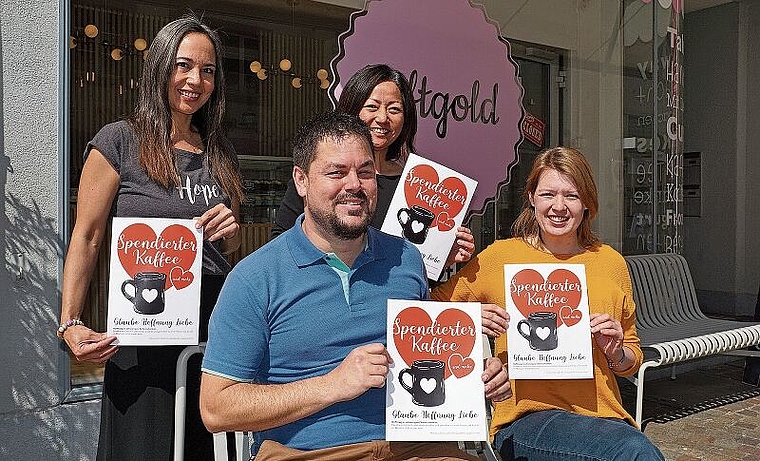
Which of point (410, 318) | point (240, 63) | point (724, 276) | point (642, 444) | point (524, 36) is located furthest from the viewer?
point (724, 276)

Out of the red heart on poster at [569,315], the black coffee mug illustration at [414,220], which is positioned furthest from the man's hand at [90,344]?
the red heart on poster at [569,315]

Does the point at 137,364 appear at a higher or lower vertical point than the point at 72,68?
lower

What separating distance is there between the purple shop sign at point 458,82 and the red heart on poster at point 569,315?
2.73 meters

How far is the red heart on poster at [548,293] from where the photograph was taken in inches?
97.8

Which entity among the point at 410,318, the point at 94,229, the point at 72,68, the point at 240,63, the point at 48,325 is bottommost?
the point at 48,325

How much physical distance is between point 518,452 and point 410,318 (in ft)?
2.76

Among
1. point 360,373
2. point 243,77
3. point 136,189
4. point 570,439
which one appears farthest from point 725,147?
point 360,373

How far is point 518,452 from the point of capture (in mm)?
2568

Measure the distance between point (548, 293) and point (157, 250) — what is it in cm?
124

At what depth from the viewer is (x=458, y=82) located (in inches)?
208

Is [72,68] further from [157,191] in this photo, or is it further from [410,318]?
[410,318]

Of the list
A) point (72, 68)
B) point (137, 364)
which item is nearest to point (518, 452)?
point (137, 364)

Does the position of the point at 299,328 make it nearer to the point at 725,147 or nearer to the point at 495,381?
the point at 495,381

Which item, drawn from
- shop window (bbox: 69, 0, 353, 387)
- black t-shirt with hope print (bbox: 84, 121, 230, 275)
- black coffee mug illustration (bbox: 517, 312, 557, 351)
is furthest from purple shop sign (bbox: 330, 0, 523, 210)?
black coffee mug illustration (bbox: 517, 312, 557, 351)
